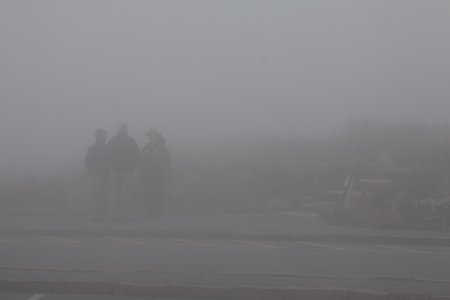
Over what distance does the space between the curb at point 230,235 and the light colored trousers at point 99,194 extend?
5.88 feet

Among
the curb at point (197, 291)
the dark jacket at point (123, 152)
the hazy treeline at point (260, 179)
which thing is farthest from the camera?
the hazy treeline at point (260, 179)

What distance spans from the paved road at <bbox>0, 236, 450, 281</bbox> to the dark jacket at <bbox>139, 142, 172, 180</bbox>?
292 cm

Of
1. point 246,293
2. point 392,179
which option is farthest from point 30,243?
point 392,179

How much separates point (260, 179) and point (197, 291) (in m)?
12.5

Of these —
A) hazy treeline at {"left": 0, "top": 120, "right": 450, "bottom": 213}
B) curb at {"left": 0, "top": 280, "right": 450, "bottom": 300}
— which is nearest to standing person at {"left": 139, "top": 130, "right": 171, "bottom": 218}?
hazy treeline at {"left": 0, "top": 120, "right": 450, "bottom": 213}

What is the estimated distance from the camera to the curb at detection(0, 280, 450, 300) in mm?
8234

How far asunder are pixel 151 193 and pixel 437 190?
6265 millimetres

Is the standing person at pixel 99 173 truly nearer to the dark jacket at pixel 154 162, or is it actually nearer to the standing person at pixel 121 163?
the standing person at pixel 121 163

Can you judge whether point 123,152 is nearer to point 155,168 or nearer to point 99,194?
point 155,168

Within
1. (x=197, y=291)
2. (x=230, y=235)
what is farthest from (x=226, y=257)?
(x=197, y=291)

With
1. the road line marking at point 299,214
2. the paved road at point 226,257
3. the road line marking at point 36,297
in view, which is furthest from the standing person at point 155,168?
the road line marking at point 36,297

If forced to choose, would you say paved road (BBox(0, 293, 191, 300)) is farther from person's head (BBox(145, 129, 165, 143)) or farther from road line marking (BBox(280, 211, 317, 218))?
road line marking (BBox(280, 211, 317, 218))

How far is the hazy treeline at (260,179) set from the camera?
786 inches

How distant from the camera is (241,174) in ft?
69.4
